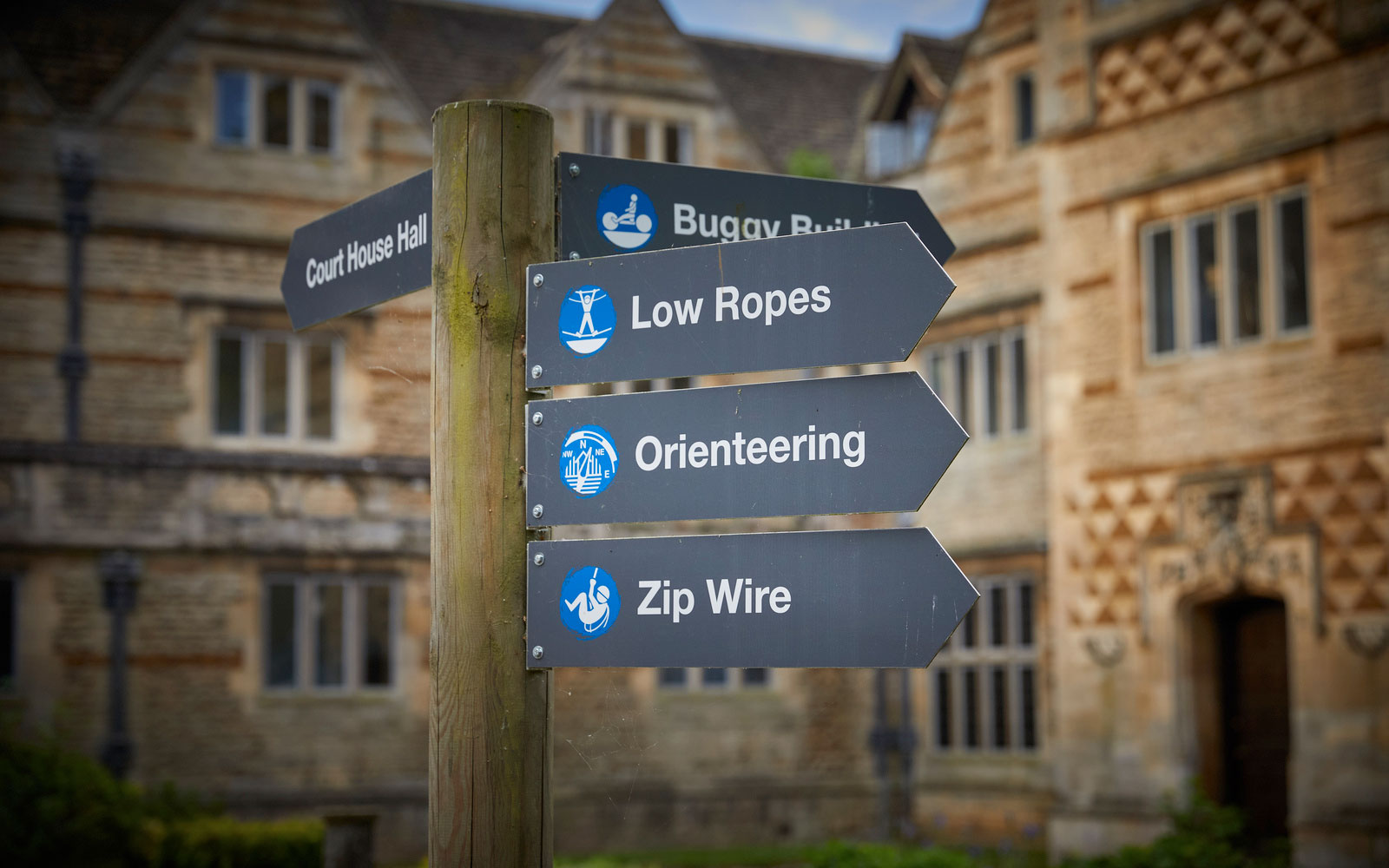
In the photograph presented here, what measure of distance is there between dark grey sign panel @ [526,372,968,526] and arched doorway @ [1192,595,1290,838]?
12195 mm

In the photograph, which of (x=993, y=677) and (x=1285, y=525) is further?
(x=993, y=677)

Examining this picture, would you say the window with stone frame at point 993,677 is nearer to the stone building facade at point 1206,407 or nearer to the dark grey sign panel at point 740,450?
the stone building facade at point 1206,407

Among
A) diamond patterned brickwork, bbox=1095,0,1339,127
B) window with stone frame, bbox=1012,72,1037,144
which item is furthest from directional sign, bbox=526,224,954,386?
window with stone frame, bbox=1012,72,1037,144

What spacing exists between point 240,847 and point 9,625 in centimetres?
396

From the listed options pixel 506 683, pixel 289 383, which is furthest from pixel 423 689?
pixel 506 683

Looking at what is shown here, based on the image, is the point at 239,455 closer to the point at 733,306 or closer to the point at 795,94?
the point at 795,94

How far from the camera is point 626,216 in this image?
3.72 metres

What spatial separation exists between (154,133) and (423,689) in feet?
21.6

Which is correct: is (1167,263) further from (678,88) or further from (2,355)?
(2,355)

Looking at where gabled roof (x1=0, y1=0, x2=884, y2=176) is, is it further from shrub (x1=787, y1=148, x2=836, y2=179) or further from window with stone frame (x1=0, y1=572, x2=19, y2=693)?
window with stone frame (x1=0, y1=572, x2=19, y2=693)

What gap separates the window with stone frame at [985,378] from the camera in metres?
17.0

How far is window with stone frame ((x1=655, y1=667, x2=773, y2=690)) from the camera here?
1802cm

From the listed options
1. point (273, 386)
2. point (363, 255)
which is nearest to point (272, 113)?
point (273, 386)

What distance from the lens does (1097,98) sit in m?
15.7
